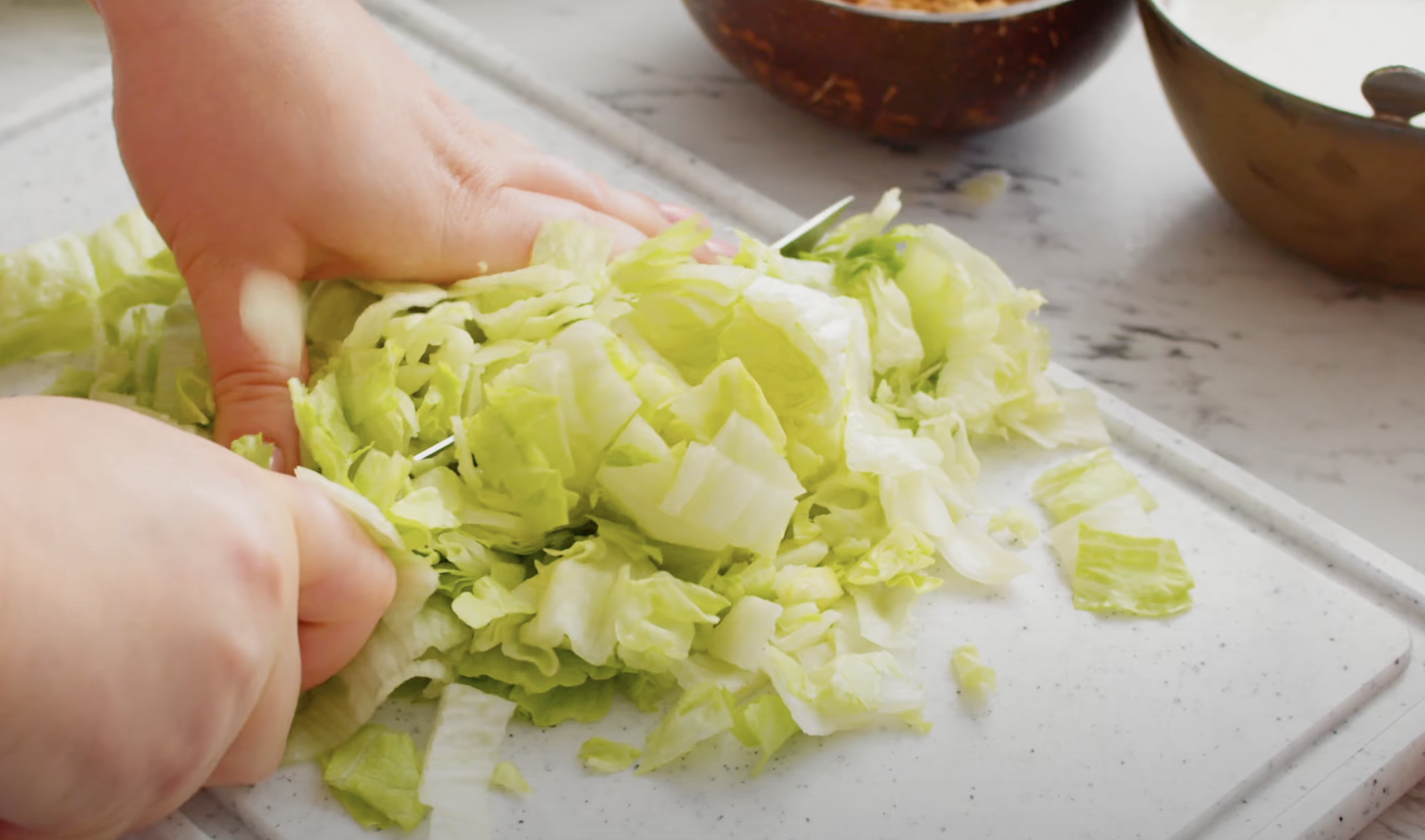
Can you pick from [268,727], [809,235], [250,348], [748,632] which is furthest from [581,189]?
[268,727]

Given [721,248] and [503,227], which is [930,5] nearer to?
[721,248]

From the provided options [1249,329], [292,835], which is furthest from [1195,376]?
[292,835]

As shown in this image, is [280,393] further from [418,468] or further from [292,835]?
[292,835]

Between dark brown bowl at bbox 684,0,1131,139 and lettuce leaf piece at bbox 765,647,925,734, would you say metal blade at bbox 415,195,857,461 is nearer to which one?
dark brown bowl at bbox 684,0,1131,139

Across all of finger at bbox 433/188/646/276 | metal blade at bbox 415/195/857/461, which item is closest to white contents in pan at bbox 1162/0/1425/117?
metal blade at bbox 415/195/857/461

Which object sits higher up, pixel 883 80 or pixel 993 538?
pixel 883 80

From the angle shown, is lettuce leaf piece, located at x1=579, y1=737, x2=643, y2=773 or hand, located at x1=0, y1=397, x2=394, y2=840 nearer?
hand, located at x1=0, y1=397, x2=394, y2=840

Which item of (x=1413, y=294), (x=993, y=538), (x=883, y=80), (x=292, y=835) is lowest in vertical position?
(x=292, y=835)
